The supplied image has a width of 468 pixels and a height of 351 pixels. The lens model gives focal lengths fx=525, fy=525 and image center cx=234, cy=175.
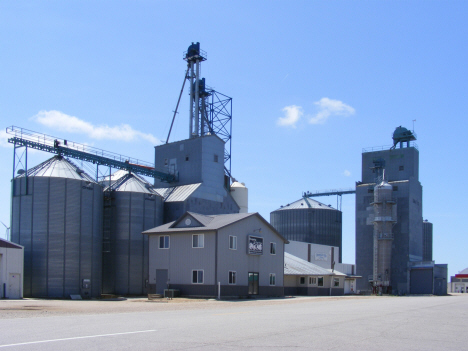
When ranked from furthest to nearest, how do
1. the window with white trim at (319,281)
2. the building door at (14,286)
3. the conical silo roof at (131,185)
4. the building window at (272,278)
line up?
1. the window with white trim at (319,281)
2. the conical silo roof at (131,185)
3. the building window at (272,278)
4. the building door at (14,286)

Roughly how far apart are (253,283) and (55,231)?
19.5m

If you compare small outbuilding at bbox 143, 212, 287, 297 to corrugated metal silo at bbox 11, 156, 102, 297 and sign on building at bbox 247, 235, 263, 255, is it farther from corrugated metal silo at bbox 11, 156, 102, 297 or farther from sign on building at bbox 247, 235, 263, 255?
corrugated metal silo at bbox 11, 156, 102, 297

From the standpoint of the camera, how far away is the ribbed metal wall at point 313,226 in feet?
306

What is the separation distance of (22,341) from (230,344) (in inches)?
211

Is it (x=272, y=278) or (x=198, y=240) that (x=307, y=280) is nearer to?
(x=272, y=278)

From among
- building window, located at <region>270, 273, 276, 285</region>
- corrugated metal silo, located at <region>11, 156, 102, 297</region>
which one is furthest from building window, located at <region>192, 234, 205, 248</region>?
corrugated metal silo, located at <region>11, 156, 102, 297</region>

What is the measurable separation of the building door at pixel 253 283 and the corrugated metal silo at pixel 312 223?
139 ft

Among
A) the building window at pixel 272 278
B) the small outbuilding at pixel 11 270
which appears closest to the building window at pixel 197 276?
the building window at pixel 272 278

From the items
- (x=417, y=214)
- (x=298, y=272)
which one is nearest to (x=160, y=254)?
(x=298, y=272)

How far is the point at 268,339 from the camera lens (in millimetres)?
14367

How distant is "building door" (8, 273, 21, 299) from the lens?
4325cm

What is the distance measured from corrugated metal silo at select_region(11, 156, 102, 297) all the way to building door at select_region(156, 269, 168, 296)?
666cm

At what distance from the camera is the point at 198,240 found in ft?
158

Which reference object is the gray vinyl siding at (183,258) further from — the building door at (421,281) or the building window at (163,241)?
the building door at (421,281)
